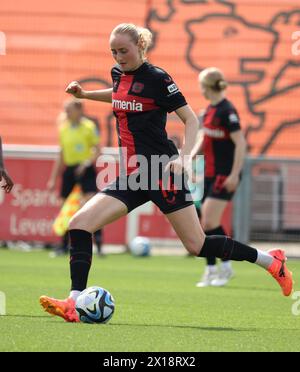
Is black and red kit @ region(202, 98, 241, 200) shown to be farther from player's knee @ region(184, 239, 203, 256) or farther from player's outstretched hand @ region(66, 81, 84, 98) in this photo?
player's knee @ region(184, 239, 203, 256)

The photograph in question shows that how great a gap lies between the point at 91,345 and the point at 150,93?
2.15 metres

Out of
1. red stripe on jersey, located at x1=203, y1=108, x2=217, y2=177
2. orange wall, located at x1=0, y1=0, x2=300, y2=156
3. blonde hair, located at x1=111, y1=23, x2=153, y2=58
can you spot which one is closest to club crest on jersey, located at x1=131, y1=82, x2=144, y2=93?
blonde hair, located at x1=111, y1=23, x2=153, y2=58

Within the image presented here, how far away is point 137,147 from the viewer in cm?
761

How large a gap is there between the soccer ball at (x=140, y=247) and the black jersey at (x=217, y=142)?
4857mm

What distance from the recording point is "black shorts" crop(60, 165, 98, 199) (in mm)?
15789

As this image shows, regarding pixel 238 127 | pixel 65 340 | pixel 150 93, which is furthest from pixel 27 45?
pixel 65 340

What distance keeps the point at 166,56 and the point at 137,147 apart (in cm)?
1291

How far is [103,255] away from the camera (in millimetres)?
15992

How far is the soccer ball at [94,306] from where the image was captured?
727cm

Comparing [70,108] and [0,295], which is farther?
[70,108]

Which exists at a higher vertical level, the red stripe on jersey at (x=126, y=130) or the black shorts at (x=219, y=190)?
the red stripe on jersey at (x=126, y=130)

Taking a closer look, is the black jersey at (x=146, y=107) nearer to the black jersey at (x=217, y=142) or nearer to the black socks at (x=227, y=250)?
the black socks at (x=227, y=250)

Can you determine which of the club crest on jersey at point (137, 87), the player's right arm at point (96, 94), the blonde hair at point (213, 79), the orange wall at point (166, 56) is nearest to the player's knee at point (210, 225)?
the blonde hair at point (213, 79)
